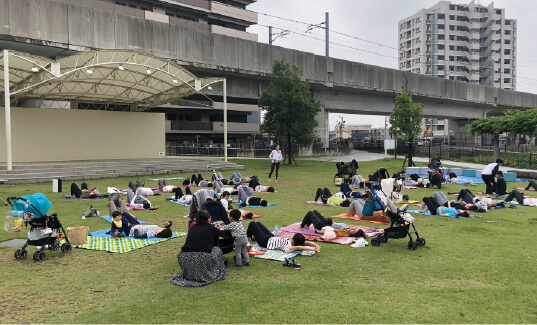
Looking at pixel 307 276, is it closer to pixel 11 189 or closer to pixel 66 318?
pixel 66 318

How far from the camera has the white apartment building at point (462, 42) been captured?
99125 millimetres

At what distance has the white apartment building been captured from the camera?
99.1m

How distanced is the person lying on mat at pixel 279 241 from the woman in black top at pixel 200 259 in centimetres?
175

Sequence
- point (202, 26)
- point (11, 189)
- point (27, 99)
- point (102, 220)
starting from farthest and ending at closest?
point (202, 26)
point (27, 99)
point (11, 189)
point (102, 220)

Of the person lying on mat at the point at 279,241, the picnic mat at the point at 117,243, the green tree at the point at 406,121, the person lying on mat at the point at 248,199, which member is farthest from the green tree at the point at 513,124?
the picnic mat at the point at 117,243

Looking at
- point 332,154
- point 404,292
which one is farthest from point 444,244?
point 332,154

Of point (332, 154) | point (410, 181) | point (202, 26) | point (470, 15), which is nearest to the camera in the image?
point (410, 181)

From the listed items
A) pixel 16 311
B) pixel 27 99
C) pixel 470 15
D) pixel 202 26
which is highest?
pixel 470 15

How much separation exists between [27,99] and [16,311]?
85.6 feet

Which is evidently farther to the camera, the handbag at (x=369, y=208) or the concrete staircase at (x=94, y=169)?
the concrete staircase at (x=94, y=169)

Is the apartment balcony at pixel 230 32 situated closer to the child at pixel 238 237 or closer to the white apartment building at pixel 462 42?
the white apartment building at pixel 462 42

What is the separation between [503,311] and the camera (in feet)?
16.4

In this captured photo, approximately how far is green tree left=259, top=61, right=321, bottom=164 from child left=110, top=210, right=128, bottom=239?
20.8 meters

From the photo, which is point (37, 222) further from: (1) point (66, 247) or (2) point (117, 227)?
(2) point (117, 227)
